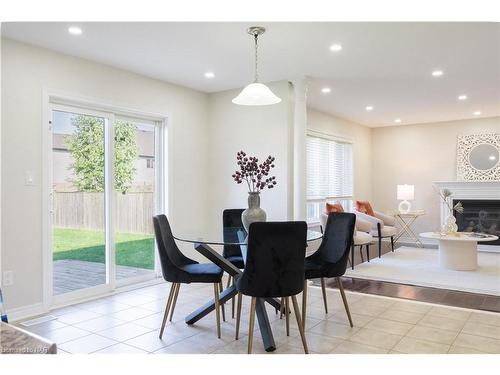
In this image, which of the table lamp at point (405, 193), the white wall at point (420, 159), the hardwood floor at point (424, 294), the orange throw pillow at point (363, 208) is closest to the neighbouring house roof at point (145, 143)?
the hardwood floor at point (424, 294)

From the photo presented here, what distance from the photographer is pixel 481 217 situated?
24.6 ft

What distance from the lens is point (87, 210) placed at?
435 centimetres

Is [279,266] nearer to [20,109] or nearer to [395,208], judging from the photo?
[20,109]

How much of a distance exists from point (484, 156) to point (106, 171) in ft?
22.3

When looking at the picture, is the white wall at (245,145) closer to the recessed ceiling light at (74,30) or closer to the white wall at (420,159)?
the recessed ceiling light at (74,30)

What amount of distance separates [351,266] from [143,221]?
2.92m

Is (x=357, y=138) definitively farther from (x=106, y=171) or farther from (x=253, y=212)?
(x=253, y=212)

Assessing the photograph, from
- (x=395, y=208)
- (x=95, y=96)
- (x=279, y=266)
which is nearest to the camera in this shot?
(x=279, y=266)

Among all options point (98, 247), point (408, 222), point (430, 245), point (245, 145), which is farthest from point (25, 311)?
point (408, 222)

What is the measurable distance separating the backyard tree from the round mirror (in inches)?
250

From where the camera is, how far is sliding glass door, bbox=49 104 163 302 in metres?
4.09

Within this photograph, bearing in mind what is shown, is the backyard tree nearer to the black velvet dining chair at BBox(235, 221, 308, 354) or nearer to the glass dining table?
the glass dining table

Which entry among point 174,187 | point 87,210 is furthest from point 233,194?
point 87,210
